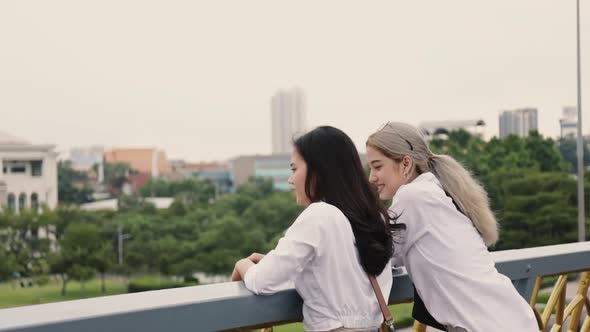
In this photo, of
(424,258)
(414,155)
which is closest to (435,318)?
(424,258)

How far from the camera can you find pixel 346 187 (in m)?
1.46

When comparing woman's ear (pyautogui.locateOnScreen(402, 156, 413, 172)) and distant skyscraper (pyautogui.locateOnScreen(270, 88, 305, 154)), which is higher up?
distant skyscraper (pyautogui.locateOnScreen(270, 88, 305, 154))

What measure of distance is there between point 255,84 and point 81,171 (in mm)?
20781

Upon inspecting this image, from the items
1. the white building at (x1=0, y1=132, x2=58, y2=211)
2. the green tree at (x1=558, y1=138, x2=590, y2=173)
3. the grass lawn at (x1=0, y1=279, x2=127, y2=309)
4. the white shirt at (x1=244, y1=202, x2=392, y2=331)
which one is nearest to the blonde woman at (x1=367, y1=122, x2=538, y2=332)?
the white shirt at (x1=244, y1=202, x2=392, y2=331)

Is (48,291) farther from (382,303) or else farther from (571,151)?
(382,303)

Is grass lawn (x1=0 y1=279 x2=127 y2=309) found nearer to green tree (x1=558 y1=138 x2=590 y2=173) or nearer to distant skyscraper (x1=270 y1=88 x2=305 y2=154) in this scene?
green tree (x1=558 y1=138 x2=590 y2=173)

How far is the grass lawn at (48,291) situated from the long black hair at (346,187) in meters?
53.9

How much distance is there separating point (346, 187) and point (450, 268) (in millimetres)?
311

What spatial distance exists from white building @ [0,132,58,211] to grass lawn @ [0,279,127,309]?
52.1 feet

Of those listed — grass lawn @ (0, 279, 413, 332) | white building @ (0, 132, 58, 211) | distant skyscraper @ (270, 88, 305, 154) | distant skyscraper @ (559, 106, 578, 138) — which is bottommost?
grass lawn @ (0, 279, 413, 332)

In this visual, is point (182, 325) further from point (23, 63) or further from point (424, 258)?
point (23, 63)

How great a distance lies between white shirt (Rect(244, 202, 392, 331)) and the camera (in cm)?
137

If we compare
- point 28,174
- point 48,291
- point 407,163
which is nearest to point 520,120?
point 48,291

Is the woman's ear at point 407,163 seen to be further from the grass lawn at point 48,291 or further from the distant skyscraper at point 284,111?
the distant skyscraper at point 284,111
